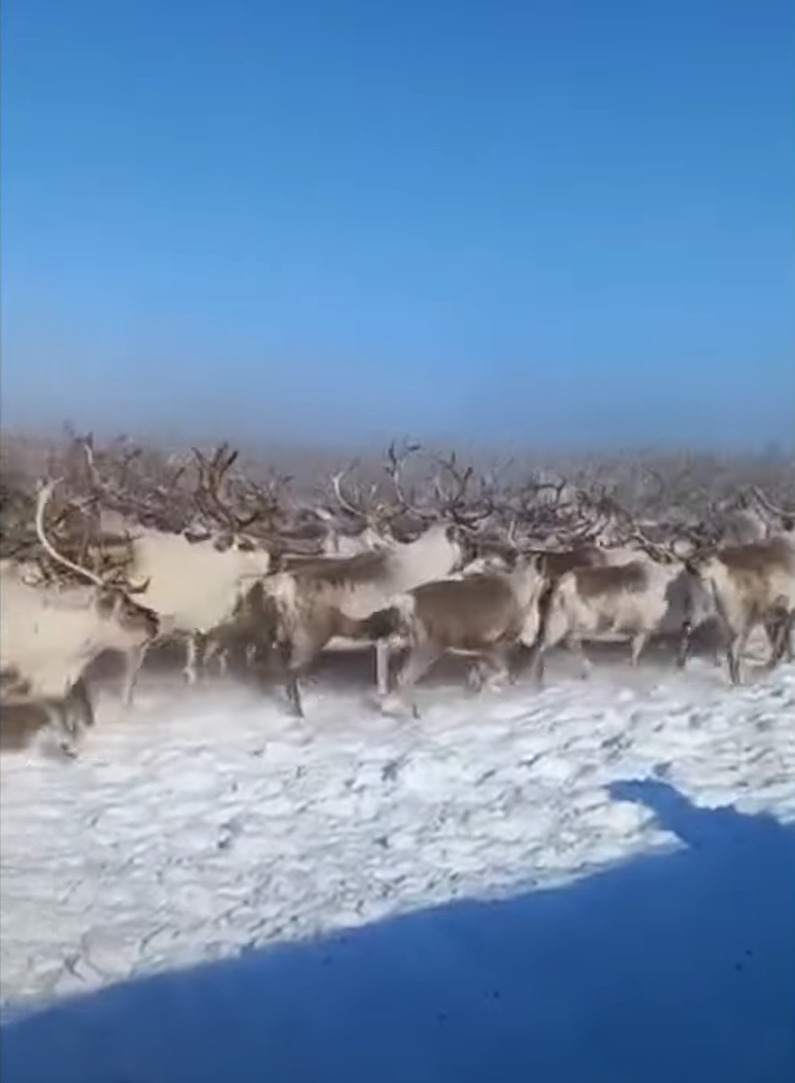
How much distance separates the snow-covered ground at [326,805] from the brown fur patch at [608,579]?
0.65 metres

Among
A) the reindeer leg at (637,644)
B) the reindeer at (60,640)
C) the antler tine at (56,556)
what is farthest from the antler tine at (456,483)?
the reindeer at (60,640)

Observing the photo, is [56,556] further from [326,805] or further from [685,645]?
[685,645]

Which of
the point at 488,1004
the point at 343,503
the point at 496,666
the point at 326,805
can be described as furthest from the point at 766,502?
the point at 488,1004

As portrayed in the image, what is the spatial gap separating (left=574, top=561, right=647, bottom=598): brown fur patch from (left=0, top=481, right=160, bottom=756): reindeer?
98.2 inches

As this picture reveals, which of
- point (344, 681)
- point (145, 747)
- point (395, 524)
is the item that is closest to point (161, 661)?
point (344, 681)

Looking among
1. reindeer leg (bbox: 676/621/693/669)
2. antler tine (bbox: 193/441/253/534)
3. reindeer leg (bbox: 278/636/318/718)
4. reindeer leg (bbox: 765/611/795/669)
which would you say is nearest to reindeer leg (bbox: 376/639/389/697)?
reindeer leg (bbox: 278/636/318/718)

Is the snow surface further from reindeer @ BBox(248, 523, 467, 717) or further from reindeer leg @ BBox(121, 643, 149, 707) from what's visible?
reindeer @ BBox(248, 523, 467, 717)

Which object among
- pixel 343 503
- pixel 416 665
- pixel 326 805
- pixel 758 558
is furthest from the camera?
pixel 343 503

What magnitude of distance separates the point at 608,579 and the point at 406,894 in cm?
360

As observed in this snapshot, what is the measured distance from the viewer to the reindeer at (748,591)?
753cm

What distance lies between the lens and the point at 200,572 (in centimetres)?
746

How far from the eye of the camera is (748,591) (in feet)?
24.8

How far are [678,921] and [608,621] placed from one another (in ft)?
11.8

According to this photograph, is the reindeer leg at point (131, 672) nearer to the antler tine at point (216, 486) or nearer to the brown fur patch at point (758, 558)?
the antler tine at point (216, 486)
